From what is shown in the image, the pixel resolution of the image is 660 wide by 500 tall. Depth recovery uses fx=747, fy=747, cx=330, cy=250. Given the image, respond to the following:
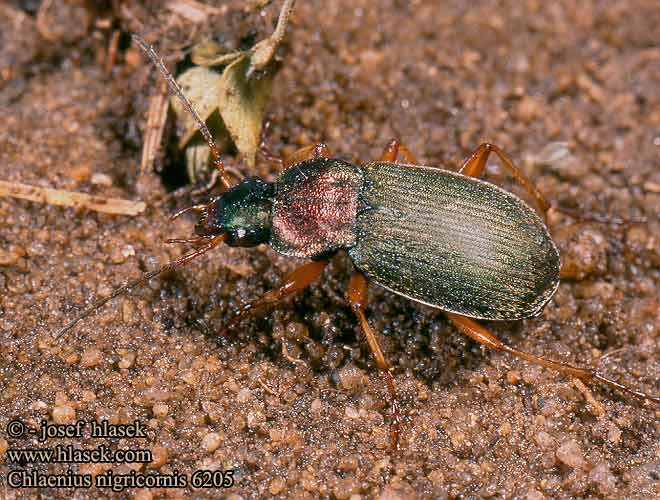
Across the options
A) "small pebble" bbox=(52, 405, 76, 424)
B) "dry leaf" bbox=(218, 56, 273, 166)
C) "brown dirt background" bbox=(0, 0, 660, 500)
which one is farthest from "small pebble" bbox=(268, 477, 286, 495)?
"dry leaf" bbox=(218, 56, 273, 166)

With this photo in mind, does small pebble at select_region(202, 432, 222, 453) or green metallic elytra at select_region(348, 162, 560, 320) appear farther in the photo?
green metallic elytra at select_region(348, 162, 560, 320)

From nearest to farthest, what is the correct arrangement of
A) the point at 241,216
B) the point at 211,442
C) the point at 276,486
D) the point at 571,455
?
the point at 276,486 → the point at 211,442 → the point at 571,455 → the point at 241,216

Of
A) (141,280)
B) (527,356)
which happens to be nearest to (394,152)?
(527,356)

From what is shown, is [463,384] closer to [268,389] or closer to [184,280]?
[268,389]

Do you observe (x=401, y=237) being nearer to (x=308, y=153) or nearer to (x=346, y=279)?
(x=346, y=279)

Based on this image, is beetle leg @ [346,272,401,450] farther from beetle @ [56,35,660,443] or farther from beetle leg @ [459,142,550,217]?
beetle leg @ [459,142,550,217]

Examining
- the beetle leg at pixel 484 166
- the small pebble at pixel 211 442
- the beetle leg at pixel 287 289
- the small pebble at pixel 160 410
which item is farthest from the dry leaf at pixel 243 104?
the small pebble at pixel 211 442
